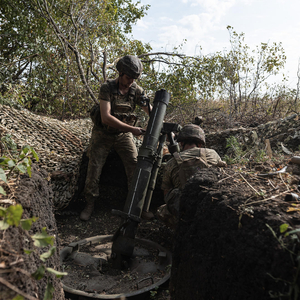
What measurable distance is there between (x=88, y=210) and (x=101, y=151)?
97cm

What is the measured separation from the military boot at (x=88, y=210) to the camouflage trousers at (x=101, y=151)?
0.09m

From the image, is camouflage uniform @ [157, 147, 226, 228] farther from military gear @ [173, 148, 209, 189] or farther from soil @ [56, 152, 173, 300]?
soil @ [56, 152, 173, 300]

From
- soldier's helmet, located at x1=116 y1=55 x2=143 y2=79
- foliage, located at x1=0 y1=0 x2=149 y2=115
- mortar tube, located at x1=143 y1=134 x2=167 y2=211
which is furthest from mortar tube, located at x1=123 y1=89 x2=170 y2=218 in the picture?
foliage, located at x1=0 y1=0 x2=149 y2=115

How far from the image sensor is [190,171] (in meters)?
3.22

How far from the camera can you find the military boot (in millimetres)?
4371

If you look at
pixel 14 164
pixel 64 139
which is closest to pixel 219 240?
pixel 14 164

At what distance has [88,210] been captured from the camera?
4.44 metres

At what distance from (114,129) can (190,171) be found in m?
1.58

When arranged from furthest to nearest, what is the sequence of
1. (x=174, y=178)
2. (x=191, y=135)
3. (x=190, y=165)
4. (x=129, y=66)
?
(x=129, y=66)
(x=191, y=135)
(x=174, y=178)
(x=190, y=165)

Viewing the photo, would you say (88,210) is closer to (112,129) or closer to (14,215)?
(112,129)

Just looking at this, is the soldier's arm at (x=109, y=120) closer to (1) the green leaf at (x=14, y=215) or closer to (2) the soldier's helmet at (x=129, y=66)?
(2) the soldier's helmet at (x=129, y=66)

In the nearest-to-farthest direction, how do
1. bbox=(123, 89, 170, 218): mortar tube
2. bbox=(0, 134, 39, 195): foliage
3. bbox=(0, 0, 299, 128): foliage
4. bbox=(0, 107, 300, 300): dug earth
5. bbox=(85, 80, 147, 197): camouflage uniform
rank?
bbox=(0, 107, 300, 300): dug earth → bbox=(0, 134, 39, 195): foliage → bbox=(123, 89, 170, 218): mortar tube → bbox=(85, 80, 147, 197): camouflage uniform → bbox=(0, 0, 299, 128): foliage

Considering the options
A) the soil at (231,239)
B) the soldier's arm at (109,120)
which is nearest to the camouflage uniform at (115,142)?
the soldier's arm at (109,120)

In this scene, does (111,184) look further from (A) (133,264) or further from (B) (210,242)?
(B) (210,242)
